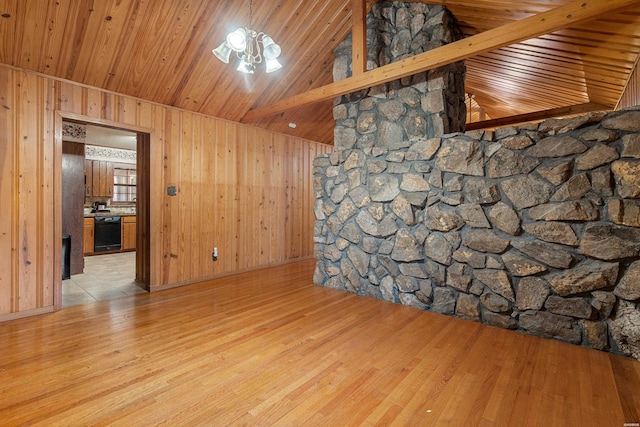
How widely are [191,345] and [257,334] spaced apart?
20.9 inches

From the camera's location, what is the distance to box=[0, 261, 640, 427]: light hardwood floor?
1640mm

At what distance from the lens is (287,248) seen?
5770 mm

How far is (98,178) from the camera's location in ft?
23.9

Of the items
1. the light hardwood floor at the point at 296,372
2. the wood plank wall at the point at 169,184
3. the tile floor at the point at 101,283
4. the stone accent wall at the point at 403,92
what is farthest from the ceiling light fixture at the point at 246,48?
the tile floor at the point at 101,283

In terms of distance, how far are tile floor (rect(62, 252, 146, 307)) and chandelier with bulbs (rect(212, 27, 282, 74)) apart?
3077 millimetres

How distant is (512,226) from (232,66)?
12.0ft

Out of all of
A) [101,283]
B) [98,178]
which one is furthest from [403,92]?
[98,178]

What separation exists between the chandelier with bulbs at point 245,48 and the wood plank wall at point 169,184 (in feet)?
5.98

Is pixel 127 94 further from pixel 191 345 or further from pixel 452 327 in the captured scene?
pixel 452 327

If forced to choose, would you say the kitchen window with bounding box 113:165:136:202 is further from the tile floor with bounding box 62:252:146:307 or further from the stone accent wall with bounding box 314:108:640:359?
the stone accent wall with bounding box 314:108:640:359

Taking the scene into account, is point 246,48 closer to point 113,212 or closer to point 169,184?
point 169,184

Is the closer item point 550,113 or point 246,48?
point 246,48

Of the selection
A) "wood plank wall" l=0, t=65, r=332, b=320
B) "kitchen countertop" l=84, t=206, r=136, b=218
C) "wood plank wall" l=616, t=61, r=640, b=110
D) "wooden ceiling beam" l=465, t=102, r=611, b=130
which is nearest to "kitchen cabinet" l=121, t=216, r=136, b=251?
"kitchen countertop" l=84, t=206, r=136, b=218

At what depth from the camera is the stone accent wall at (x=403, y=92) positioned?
3449 mm
